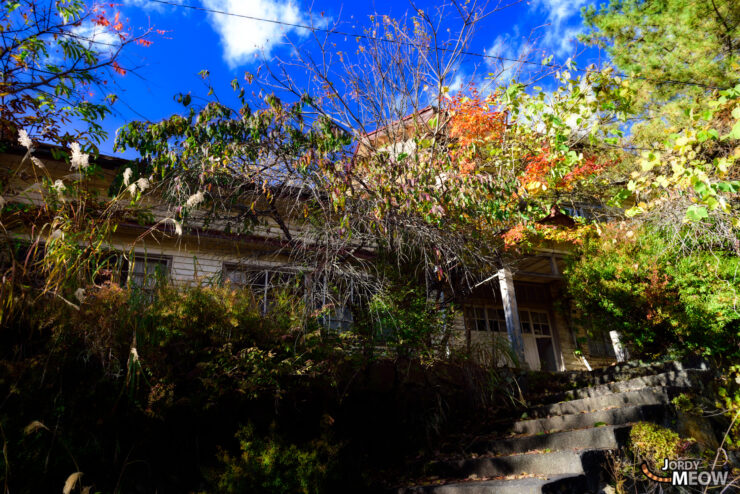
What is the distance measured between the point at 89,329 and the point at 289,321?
203 centimetres

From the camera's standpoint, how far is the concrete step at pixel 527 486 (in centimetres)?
399

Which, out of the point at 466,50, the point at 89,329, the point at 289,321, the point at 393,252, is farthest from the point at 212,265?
the point at 466,50

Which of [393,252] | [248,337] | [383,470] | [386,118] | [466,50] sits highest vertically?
[466,50]

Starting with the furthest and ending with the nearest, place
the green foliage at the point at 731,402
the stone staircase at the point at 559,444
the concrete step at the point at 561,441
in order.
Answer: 1. the green foliage at the point at 731,402
2. the concrete step at the point at 561,441
3. the stone staircase at the point at 559,444

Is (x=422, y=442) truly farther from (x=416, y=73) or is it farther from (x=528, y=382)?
(x=416, y=73)

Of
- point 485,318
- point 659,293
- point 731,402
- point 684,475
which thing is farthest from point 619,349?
point 684,475

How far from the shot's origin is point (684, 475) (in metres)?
4.52

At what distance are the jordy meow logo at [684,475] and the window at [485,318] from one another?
8.37 m

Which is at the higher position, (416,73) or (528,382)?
(416,73)

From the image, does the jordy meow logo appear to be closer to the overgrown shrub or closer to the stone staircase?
the stone staircase

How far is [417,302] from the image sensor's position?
702 cm

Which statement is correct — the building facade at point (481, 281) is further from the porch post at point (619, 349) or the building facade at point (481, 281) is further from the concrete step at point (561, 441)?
the concrete step at point (561, 441)

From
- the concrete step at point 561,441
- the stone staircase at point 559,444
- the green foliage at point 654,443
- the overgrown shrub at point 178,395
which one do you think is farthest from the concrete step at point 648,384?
the overgrown shrub at point 178,395

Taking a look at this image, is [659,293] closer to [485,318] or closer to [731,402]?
[731,402]
